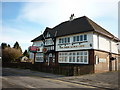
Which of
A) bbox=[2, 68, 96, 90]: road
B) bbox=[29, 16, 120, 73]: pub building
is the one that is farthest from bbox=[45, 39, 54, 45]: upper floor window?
bbox=[2, 68, 96, 90]: road

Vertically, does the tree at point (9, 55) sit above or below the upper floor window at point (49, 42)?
below

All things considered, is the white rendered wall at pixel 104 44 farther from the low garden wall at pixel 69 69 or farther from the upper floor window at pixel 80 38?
the low garden wall at pixel 69 69

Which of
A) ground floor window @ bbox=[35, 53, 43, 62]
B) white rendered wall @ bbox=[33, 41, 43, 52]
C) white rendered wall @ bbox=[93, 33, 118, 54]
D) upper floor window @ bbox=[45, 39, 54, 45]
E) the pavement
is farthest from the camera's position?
white rendered wall @ bbox=[33, 41, 43, 52]

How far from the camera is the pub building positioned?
21609 millimetres

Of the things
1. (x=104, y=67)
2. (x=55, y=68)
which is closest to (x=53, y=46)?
(x=55, y=68)

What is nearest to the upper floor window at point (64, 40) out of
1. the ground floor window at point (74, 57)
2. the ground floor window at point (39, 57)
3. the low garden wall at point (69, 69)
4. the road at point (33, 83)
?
the ground floor window at point (74, 57)

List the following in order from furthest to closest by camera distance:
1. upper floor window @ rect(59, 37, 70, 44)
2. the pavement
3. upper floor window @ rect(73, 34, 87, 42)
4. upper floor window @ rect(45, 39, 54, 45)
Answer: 1. upper floor window @ rect(45, 39, 54, 45)
2. upper floor window @ rect(59, 37, 70, 44)
3. upper floor window @ rect(73, 34, 87, 42)
4. the pavement

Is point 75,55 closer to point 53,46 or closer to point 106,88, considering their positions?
point 53,46

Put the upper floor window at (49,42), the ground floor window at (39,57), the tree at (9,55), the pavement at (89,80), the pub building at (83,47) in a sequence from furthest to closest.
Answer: the tree at (9,55), the ground floor window at (39,57), the upper floor window at (49,42), the pub building at (83,47), the pavement at (89,80)

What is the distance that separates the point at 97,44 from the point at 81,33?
11.0 ft

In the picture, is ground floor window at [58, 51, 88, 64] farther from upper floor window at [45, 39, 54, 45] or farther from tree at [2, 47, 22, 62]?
tree at [2, 47, 22, 62]

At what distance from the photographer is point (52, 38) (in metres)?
28.9

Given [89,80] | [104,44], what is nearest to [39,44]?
[104,44]

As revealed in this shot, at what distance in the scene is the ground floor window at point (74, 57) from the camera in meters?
22.2
